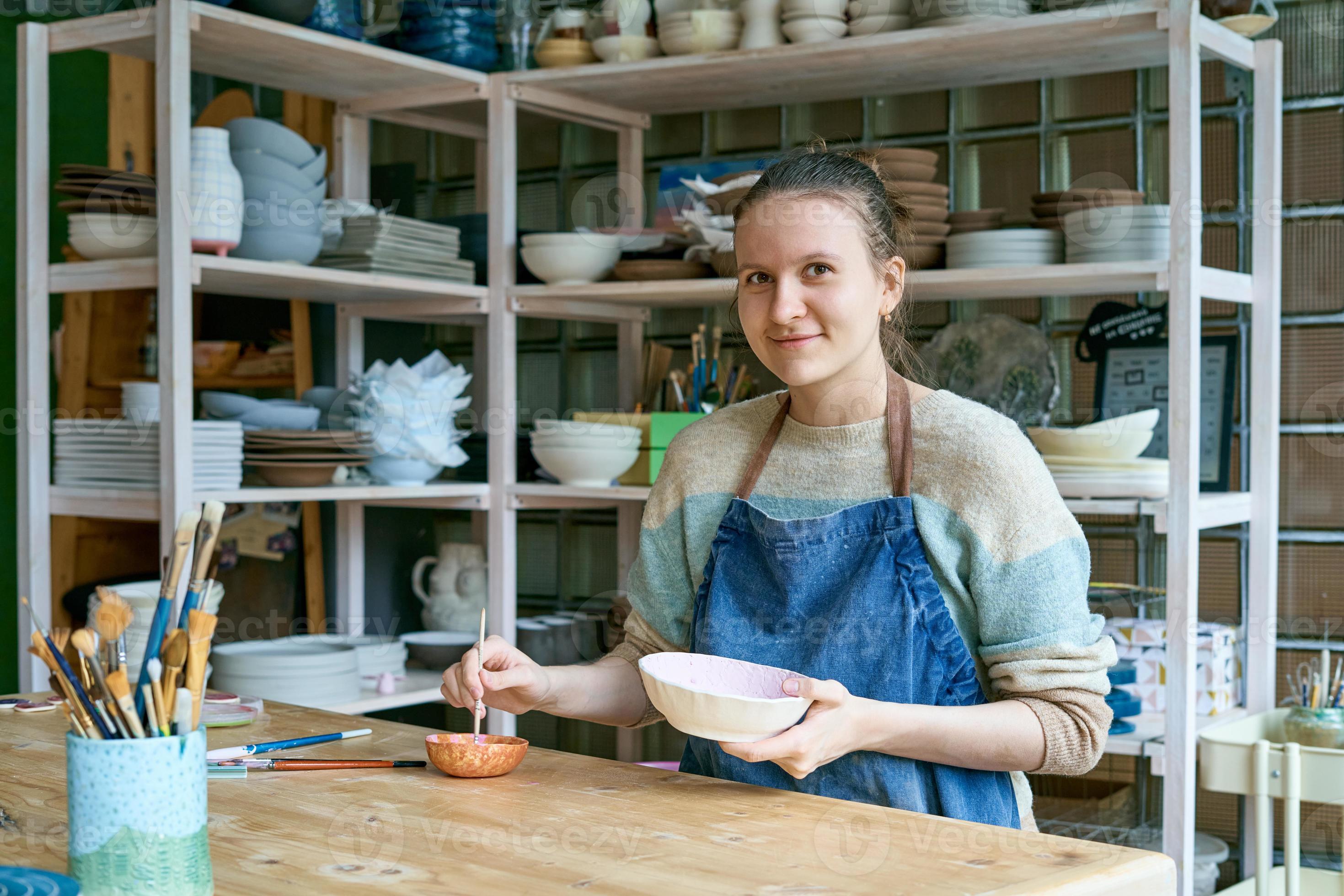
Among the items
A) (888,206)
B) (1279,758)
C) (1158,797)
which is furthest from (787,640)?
(1158,797)

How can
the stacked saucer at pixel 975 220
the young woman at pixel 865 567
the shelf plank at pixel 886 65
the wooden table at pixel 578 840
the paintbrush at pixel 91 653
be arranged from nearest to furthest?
the paintbrush at pixel 91 653, the wooden table at pixel 578 840, the young woman at pixel 865 567, the shelf plank at pixel 886 65, the stacked saucer at pixel 975 220

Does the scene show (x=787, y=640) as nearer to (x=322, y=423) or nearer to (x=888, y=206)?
(x=888, y=206)

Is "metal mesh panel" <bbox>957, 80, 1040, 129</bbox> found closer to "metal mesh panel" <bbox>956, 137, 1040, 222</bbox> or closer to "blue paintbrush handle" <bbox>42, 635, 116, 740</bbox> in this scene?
"metal mesh panel" <bbox>956, 137, 1040, 222</bbox>

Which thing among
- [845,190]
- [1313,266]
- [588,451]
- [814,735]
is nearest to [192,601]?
[814,735]

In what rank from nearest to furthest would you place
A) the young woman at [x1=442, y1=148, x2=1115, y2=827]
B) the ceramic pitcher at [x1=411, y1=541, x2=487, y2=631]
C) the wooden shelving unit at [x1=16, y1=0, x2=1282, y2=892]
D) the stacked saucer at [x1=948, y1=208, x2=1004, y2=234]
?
1. the young woman at [x1=442, y1=148, x2=1115, y2=827]
2. the wooden shelving unit at [x1=16, y1=0, x2=1282, y2=892]
3. the stacked saucer at [x1=948, y1=208, x2=1004, y2=234]
4. the ceramic pitcher at [x1=411, y1=541, x2=487, y2=631]

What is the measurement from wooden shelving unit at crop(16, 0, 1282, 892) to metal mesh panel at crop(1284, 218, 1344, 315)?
2.0 inches

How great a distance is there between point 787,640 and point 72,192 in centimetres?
184

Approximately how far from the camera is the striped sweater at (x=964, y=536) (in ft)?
4.80

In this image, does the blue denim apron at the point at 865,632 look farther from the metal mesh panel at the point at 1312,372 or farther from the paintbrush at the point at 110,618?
the metal mesh panel at the point at 1312,372

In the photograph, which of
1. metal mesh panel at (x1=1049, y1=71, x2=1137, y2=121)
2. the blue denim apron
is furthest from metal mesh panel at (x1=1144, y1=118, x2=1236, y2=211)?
the blue denim apron

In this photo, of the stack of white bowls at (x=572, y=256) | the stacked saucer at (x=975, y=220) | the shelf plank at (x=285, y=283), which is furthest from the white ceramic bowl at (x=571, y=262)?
the stacked saucer at (x=975, y=220)

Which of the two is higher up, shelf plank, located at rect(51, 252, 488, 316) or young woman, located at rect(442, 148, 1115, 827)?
shelf plank, located at rect(51, 252, 488, 316)

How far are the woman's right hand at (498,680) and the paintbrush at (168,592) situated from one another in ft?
1.80

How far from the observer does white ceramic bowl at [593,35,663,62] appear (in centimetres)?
293
